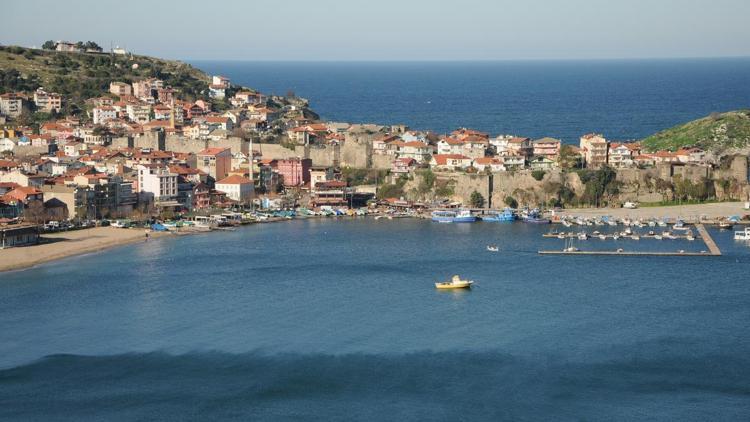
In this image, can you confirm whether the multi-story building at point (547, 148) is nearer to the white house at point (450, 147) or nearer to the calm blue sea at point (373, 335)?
the white house at point (450, 147)

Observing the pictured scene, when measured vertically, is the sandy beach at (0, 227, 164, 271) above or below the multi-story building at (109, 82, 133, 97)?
below

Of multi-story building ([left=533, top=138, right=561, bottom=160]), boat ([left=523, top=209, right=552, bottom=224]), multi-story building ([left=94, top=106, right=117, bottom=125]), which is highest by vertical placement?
multi-story building ([left=94, top=106, right=117, bottom=125])

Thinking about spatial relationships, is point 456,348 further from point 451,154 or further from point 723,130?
point 723,130

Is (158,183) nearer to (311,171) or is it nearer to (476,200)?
(311,171)

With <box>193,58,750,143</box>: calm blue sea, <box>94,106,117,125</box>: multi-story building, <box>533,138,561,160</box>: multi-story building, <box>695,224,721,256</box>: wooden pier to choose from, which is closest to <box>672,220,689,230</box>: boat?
<box>695,224,721,256</box>: wooden pier

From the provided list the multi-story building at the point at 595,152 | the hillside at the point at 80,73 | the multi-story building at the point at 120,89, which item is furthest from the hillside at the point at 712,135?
the multi-story building at the point at 120,89

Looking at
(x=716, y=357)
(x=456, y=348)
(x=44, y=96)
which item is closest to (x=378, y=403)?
(x=456, y=348)

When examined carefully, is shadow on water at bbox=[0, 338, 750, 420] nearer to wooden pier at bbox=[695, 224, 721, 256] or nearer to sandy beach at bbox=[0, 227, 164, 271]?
sandy beach at bbox=[0, 227, 164, 271]
